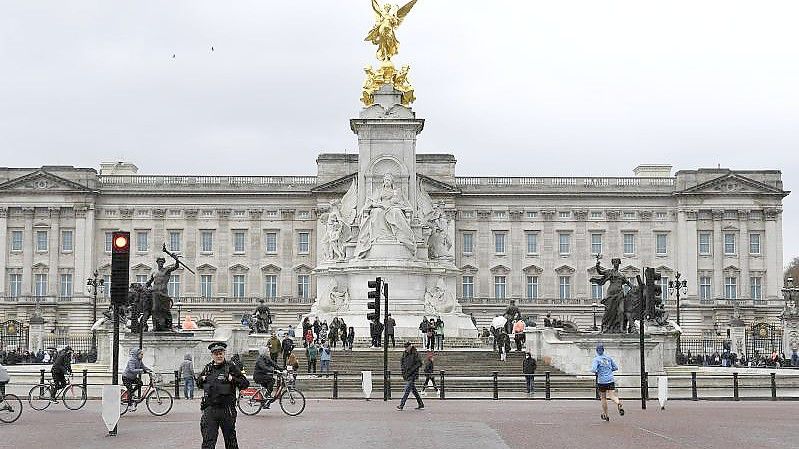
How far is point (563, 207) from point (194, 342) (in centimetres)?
6677

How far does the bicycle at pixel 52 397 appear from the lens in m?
30.2

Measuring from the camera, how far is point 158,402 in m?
29.2

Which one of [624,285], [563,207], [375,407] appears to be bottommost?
[375,407]

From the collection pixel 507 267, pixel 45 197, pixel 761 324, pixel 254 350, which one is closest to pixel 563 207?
pixel 507 267

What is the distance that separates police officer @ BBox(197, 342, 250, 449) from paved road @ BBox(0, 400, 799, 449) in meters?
4.23

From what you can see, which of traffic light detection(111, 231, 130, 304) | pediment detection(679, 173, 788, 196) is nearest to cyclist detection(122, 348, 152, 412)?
traffic light detection(111, 231, 130, 304)

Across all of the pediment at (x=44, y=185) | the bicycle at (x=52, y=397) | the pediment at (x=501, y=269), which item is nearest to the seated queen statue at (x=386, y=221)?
the bicycle at (x=52, y=397)

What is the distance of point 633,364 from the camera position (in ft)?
138

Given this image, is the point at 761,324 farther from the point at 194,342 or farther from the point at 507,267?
the point at 194,342

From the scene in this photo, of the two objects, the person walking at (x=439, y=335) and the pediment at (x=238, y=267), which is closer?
the person walking at (x=439, y=335)

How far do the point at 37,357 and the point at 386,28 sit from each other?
2699 cm

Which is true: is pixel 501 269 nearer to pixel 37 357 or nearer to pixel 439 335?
pixel 37 357

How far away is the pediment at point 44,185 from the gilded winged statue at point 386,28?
170ft

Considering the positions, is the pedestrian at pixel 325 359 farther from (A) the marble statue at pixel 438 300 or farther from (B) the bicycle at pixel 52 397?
(A) the marble statue at pixel 438 300
